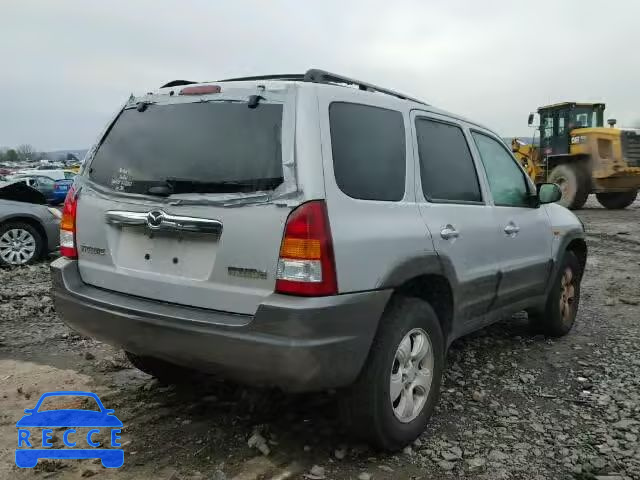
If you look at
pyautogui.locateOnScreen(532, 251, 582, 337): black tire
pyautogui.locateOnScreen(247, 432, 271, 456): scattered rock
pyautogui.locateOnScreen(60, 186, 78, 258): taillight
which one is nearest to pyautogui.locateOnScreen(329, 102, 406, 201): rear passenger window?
pyautogui.locateOnScreen(247, 432, 271, 456): scattered rock

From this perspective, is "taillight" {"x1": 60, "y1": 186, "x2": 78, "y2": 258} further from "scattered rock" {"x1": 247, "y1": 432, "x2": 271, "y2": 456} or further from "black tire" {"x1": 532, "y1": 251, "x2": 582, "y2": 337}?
"black tire" {"x1": 532, "y1": 251, "x2": 582, "y2": 337}

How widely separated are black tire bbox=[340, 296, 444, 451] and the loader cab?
15.8 meters

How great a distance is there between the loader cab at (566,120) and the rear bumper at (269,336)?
16219 millimetres

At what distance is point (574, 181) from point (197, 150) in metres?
15.8

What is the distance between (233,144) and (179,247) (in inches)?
21.6

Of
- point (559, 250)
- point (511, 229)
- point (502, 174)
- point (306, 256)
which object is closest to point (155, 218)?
point (306, 256)

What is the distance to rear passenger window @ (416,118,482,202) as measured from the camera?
3.26 m

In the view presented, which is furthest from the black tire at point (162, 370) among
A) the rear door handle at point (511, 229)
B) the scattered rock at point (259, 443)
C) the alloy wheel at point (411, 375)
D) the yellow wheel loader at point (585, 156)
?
the yellow wheel loader at point (585, 156)

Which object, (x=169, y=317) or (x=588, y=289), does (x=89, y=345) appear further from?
(x=588, y=289)

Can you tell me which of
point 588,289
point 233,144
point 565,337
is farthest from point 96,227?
point 588,289

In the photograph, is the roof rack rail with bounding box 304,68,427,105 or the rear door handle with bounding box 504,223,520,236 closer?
the roof rack rail with bounding box 304,68,427,105

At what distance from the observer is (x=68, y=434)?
298 centimetres

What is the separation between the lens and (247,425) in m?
3.15

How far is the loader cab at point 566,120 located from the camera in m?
16.9
